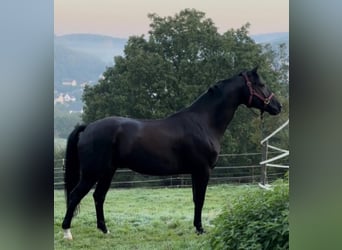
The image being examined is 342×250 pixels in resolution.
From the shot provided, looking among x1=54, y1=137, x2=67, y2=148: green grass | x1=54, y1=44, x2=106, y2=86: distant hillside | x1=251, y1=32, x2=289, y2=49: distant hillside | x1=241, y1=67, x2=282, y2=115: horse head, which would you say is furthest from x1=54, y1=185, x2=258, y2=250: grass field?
x1=251, y1=32, x2=289, y2=49: distant hillside

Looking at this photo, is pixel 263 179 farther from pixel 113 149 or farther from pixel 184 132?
pixel 113 149

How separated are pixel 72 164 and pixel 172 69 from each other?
61 centimetres

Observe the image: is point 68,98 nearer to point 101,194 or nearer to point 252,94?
point 101,194

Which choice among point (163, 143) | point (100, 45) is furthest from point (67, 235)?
point (100, 45)

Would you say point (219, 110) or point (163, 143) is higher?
point (219, 110)

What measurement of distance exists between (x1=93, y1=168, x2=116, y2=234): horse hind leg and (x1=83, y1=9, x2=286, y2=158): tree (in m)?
0.26

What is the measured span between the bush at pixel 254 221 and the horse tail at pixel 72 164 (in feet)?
2.17

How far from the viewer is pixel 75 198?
2.16m

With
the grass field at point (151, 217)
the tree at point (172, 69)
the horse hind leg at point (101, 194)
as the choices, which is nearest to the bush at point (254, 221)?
the grass field at point (151, 217)

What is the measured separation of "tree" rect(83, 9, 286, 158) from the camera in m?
2.18

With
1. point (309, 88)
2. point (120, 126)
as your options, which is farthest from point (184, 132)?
Answer: point (309, 88)

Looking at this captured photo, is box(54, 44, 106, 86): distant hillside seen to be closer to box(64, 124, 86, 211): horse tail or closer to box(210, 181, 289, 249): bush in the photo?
box(64, 124, 86, 211): horse tail

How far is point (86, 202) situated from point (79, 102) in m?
0.45

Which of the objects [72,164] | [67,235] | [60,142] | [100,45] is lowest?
[67,235]
